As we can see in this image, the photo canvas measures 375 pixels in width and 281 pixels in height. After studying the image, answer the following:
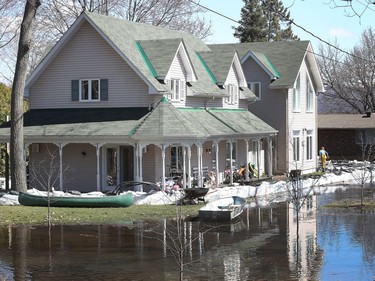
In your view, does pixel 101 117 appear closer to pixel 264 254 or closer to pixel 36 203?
pixel 36 203

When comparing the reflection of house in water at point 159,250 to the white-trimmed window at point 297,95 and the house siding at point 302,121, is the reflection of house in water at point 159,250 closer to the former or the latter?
the house siding at point 302,121

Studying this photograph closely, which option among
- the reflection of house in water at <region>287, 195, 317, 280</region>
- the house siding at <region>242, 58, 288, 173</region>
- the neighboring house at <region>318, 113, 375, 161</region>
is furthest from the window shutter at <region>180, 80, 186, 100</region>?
the neighboring house at <region>318, 113, 375, 161</region>

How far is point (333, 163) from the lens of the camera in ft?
209

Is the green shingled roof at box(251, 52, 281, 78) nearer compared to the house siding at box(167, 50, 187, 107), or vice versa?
the house siding at box(167, 50, 187, 107)

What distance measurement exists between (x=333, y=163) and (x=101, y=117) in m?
27.9

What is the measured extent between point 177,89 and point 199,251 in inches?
770

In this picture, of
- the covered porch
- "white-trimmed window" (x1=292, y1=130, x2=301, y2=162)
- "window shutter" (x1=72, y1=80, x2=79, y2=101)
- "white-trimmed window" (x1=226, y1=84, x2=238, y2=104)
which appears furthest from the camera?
"white-trimmed window" (x1=292, y1=130, x2=301, y2=162)

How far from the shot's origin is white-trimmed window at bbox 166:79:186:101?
42.8 m

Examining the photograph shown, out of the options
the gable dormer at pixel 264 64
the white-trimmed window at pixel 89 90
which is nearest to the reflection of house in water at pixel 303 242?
the white-trimmed window at pixel 89 90

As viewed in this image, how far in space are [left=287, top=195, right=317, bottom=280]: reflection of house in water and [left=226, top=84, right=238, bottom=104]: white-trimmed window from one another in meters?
13.6

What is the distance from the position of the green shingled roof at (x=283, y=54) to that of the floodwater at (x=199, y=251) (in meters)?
21.9

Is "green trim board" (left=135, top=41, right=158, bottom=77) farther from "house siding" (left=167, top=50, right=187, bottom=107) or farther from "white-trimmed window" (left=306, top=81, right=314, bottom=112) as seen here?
"white-trimmed window" (left=306, top=81, right=314, bottom=112)

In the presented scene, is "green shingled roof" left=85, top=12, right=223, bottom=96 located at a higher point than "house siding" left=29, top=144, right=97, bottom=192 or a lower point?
higher

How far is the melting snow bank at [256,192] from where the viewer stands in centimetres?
3638
